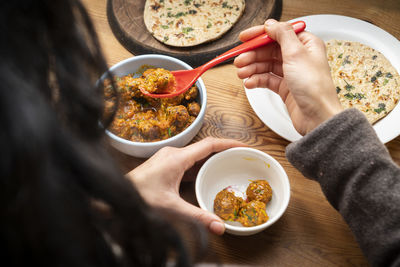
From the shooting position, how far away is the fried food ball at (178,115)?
1063 millimetres

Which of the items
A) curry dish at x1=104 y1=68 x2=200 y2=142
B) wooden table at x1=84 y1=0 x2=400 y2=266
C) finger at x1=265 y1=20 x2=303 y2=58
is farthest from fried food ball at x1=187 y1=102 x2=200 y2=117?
finger at x1=265 y1=20 x2=303 y2=58

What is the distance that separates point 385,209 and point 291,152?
255 mm

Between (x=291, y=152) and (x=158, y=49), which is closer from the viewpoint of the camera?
(x=291, y=152)

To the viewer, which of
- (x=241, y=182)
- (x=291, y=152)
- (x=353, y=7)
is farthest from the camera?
(x=353, y=7)

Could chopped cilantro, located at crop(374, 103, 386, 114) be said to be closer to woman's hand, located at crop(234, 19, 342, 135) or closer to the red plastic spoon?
woman's hand, located at crop(234, 19, 342, 135)

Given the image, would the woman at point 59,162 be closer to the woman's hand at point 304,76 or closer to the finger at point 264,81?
the woman's hand at point 304,76

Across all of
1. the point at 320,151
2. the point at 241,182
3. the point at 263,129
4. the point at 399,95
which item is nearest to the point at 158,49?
the point at 263,129

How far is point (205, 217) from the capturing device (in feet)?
2.87

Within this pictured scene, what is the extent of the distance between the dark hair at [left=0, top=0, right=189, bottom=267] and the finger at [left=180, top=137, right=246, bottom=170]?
49 cm

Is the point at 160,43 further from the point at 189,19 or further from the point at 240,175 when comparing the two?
the point at 240,175

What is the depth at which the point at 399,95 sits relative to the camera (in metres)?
1.17

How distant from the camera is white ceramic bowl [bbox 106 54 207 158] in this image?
1.00 metres

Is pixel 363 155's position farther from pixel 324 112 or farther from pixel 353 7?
pixel 353 7

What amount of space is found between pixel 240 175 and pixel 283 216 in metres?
0.18
